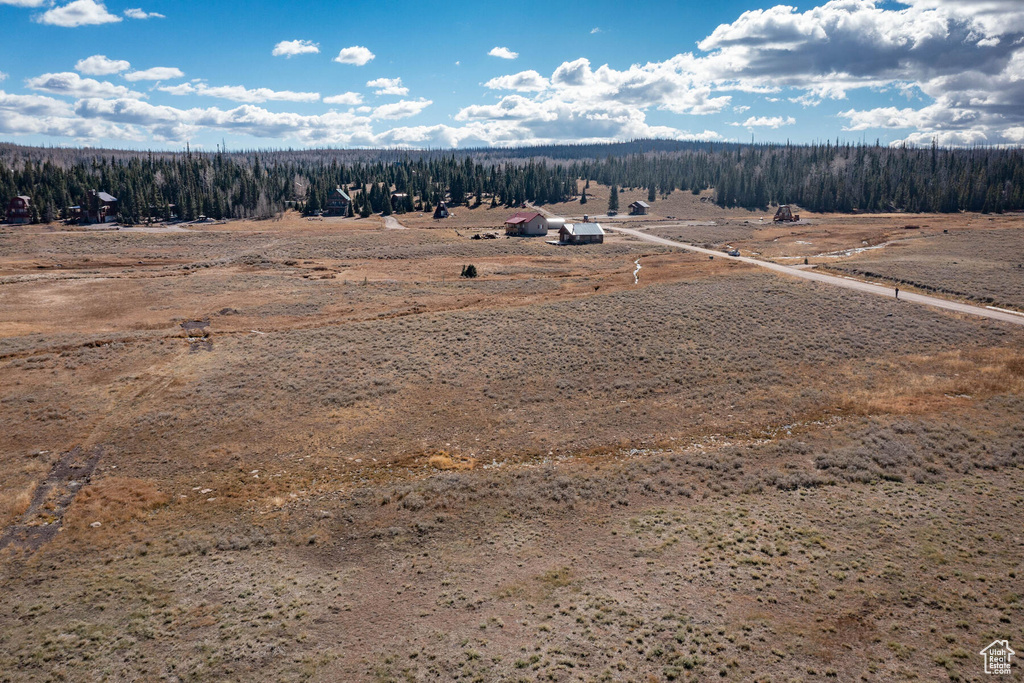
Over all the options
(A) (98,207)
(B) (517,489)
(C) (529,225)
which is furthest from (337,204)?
(B) (517,489)

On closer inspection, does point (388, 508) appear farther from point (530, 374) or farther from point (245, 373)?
point (245, 373)

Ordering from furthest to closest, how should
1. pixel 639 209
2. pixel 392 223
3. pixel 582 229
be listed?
pixel 639 209 → pixel 392 223 → pixel 582 229

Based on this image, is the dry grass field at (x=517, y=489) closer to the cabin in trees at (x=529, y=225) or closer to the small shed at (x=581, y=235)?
the small shed at (x=581, y=235)

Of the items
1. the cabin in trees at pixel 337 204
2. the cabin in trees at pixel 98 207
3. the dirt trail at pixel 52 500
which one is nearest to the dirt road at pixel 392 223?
the cabin in trees at pixel 337 204

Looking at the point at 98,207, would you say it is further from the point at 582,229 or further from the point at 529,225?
the point at 582,229

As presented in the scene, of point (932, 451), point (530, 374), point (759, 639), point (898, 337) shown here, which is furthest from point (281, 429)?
point (898, 337)

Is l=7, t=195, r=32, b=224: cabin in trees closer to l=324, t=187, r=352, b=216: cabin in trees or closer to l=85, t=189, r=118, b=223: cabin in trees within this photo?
l=85, t=189, r=118, b=223: cabin in trees
